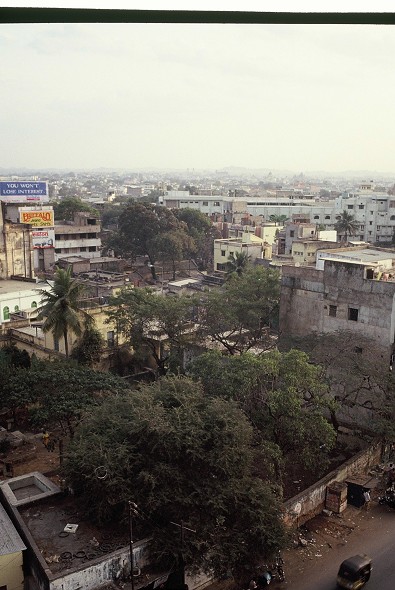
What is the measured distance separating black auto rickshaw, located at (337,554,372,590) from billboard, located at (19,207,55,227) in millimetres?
18553

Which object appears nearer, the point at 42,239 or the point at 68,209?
the point at 42,239

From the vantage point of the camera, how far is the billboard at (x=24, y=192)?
2173cm

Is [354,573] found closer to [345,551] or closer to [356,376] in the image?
[345,551]

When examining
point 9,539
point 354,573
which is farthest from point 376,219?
point 9,539

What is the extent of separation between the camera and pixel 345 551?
8.59 metres

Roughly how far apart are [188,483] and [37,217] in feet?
59.4

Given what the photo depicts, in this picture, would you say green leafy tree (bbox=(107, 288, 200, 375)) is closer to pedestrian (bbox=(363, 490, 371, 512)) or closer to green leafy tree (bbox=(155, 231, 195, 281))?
pedestrian (bbox=(363, 490, 371, 512))

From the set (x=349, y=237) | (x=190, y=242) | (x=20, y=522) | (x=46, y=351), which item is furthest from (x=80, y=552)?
(x=349, y=237)

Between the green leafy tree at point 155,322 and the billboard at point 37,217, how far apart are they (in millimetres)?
8934

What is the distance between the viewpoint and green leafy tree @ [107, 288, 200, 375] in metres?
14.8

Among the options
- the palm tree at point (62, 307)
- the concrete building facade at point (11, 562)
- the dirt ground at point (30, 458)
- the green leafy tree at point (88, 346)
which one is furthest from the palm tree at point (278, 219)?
the concrete building facade at point (11, 562)

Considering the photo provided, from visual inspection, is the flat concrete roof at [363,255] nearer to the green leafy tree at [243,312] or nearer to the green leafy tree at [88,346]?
the green leafy tree at [243,312]

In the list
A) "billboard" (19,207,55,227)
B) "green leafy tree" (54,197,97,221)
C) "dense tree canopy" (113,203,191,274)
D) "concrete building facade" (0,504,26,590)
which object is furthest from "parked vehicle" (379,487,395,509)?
"green leafy tree" (54,197,97,221)

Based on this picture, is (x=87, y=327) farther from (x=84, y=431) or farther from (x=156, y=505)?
(x=156, y=505)
